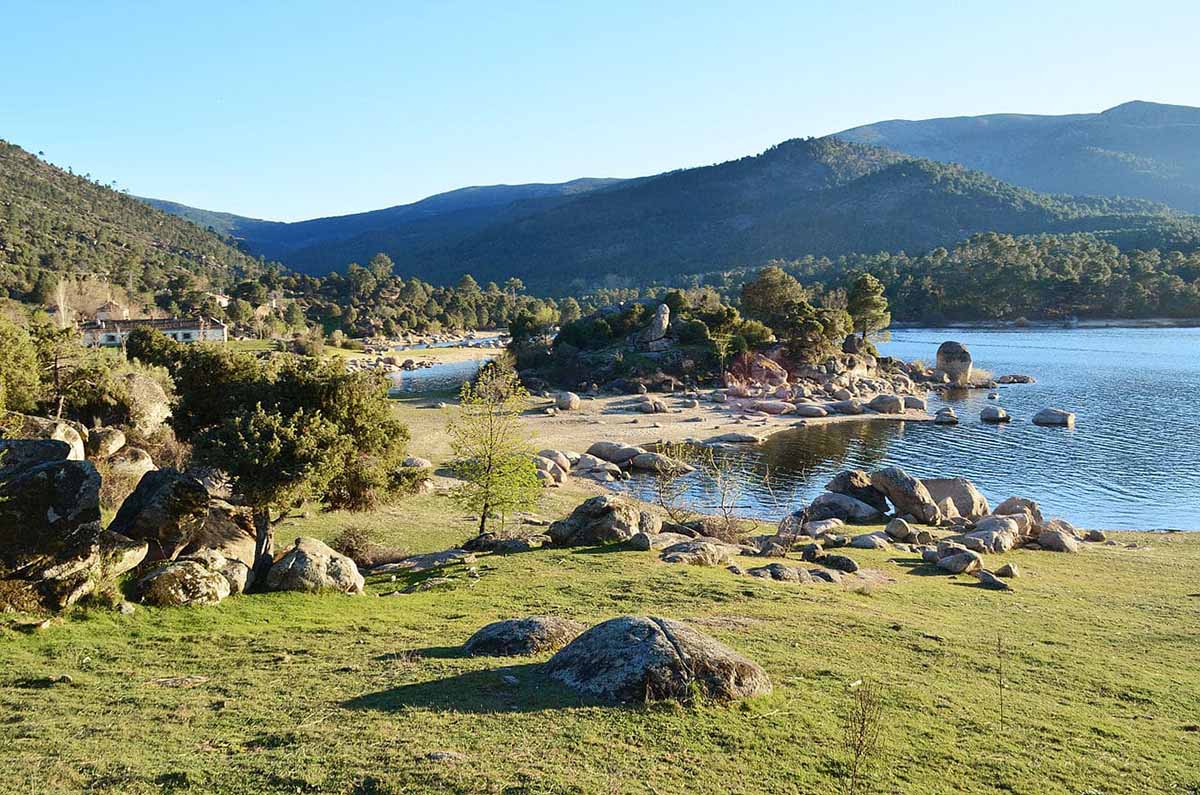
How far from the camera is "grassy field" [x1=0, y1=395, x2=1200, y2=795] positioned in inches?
353

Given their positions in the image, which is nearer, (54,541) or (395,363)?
(54,541)

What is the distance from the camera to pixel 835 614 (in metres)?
18.2

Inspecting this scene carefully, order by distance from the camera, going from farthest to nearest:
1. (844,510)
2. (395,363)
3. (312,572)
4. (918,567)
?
(395,363), (844,510), (918,567), (312,572)

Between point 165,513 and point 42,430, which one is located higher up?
point 42,430

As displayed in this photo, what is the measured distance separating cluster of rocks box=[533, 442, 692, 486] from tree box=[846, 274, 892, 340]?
207ft

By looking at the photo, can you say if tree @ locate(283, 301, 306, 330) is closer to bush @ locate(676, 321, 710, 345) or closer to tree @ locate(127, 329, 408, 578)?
bush @ locate(676, 321, 710, 345)

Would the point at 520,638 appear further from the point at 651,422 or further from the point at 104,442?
the point at 651,422

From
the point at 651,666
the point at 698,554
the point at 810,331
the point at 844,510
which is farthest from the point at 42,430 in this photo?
the point at 810,331

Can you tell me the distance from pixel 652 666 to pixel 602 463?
36835 mm


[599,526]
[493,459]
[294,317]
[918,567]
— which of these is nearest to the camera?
[918,567]

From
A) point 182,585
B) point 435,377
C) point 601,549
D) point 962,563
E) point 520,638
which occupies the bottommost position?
point 962,563

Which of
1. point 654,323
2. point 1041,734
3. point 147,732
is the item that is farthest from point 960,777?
point 654,323

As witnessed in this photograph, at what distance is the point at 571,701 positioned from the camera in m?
11.0

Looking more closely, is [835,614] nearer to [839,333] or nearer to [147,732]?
[147,732]
